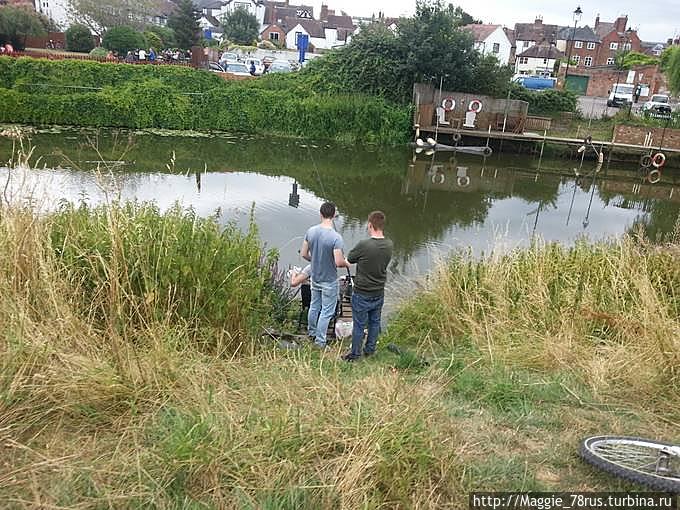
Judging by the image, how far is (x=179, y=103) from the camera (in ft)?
74.5

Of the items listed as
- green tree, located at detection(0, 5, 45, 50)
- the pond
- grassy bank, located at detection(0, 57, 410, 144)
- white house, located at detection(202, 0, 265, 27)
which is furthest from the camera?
white house, located at detection(202, 0, 265, 27)

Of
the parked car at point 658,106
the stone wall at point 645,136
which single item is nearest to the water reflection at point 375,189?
the stone wall at point 645,136

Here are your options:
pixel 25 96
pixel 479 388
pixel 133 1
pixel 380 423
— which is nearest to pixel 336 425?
pixel 380 423

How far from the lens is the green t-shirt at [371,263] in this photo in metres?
5.30

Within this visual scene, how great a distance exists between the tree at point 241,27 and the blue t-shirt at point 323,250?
52.8m

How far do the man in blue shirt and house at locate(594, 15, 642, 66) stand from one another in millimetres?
60078

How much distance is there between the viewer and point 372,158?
69.4ft

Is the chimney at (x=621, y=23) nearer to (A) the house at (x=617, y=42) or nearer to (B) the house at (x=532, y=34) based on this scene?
(A) the house at (x=617, y=42)

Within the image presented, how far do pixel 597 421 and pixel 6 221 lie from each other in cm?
457

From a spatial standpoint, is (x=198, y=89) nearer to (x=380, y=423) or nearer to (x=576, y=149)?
(x=576, y=149)

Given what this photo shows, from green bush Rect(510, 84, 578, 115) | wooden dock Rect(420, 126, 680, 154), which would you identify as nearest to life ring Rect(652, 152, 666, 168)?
wooden dock Rect(420, 126, 680, 154)

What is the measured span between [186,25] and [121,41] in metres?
9.08

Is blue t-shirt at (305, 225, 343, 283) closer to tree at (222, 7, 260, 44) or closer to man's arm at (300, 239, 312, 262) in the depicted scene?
man's arm at (300, 239, 312, 262)

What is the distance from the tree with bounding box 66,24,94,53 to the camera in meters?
33.1
